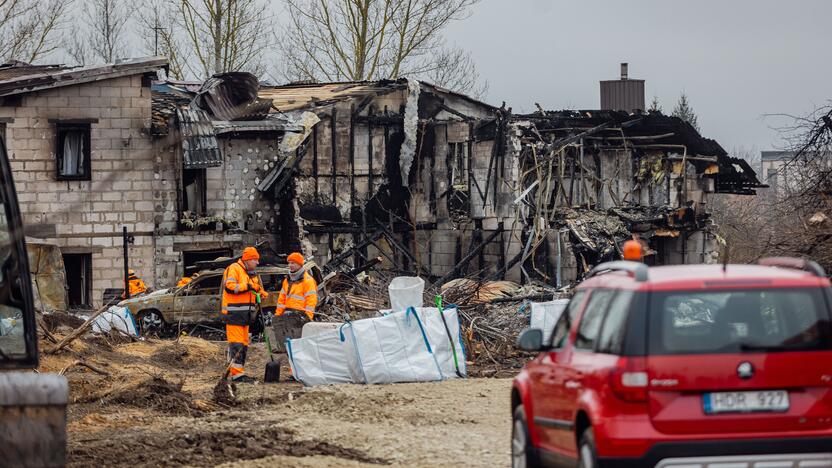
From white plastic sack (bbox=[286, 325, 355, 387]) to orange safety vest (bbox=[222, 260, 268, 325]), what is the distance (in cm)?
70

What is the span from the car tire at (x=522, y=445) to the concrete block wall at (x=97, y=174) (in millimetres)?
23232

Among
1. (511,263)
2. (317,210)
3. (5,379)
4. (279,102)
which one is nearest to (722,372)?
(5,379)

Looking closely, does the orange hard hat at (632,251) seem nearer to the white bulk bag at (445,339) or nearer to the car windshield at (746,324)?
the car windshield at (746,324)

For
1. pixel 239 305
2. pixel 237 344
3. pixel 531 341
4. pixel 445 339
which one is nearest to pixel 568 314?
pixel 531 341

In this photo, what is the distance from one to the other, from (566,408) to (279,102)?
28191 mm

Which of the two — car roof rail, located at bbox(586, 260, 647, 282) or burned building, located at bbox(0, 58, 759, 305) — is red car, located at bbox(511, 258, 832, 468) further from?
burned building, located at bbox(0, 58, 759, 305)

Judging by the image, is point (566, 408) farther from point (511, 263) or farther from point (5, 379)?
point (511, 263)

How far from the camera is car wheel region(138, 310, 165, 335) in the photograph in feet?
88.6

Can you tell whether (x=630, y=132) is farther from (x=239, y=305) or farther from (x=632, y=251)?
(x=632, y=251)

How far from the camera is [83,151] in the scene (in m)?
31.1

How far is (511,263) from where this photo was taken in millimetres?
31516

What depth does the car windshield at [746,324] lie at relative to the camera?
7297 mm

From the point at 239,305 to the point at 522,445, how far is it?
844 centimetres

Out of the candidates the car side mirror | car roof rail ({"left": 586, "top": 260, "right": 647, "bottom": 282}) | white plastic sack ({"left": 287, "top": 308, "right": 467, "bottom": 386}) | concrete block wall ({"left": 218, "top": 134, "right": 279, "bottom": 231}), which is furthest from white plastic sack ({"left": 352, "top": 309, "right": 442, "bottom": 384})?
concrete block wall ({"left": 218, "top": 134, "right": 279, "bottom": 231})
